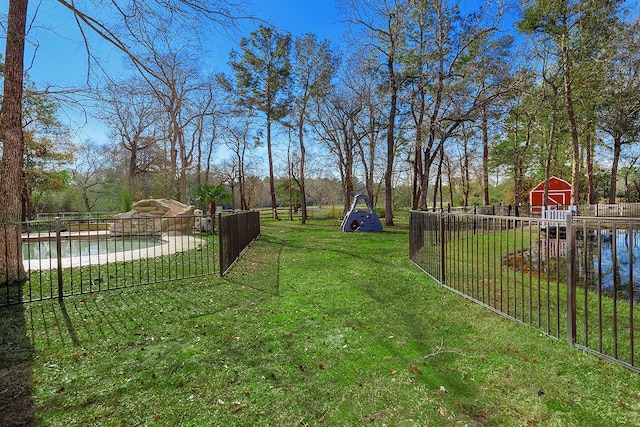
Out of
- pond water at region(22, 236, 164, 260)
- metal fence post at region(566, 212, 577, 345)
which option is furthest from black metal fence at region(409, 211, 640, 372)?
pond water at region(22, 236, 164, 260)

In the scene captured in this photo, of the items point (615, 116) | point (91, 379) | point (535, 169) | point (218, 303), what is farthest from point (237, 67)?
point (535, 169)

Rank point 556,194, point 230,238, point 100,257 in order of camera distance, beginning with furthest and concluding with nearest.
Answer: point 556,194 → point 100,257 → point 230,238

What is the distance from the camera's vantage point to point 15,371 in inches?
98.1

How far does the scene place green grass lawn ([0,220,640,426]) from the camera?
6.55 feet

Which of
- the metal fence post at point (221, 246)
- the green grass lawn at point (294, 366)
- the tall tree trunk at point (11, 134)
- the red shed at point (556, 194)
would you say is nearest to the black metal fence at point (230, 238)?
the metal fence post at point (221, 246)

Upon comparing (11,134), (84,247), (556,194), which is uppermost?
(11,134)

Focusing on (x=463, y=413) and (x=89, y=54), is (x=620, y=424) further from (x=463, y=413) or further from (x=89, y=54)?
(x=89, y=54)

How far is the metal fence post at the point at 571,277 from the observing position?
108 inches

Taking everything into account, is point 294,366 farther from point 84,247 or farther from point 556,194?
point 556,194

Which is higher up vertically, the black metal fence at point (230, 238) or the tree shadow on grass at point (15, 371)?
the black metal fence at point (230, 238)

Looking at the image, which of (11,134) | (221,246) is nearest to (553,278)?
(221,246)

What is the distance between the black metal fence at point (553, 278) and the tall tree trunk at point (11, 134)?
652 centimetres

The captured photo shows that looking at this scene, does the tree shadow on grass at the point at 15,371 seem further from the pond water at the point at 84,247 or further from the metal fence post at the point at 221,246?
the pond water at the point at 84,247

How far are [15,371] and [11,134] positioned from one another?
401 cm
